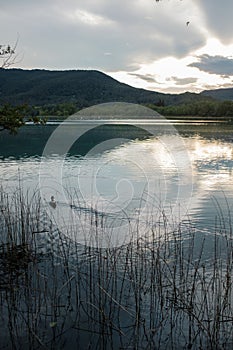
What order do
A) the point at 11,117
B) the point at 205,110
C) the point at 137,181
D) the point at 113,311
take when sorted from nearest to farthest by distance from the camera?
the point at 113,311 < the point at 11,117 < the point at 137,181 < the point at 205,110

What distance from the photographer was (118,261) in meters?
8.38

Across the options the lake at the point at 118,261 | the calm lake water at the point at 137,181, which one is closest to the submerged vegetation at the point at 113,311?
the lake at the point at 118,261

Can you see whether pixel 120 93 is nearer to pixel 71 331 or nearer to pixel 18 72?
pixel 18 72

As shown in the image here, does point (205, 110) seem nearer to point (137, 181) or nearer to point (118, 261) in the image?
point (137, 181)

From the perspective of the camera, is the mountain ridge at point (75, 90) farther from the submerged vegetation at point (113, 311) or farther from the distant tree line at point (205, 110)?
the submerged vegetation at point (113, 311)

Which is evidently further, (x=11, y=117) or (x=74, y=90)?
(x=74, y=90)

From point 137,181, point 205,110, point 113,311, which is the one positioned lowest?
point 113,311

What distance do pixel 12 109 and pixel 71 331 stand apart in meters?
4.99

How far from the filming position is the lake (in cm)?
602

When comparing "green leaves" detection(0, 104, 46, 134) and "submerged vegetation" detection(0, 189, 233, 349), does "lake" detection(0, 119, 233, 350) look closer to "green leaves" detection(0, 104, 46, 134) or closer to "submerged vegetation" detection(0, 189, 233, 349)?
"submerged vegetation" detection(0, 189, 233, 349)

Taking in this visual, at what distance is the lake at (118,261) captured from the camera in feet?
19.7

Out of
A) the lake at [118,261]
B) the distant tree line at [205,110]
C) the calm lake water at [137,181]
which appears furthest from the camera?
the distant tree line at [205,110]

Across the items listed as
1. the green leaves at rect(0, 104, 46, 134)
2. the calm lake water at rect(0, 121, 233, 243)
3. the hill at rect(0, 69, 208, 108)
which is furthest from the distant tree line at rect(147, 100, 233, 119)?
the green leaves at rect(0, 104, 46, 134)

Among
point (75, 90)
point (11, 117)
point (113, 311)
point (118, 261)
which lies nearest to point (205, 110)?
point (75, 90)
